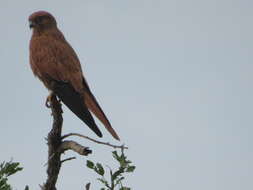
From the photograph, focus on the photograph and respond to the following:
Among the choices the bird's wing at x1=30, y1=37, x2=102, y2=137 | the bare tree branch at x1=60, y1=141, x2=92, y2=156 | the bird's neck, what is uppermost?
the bird's neck

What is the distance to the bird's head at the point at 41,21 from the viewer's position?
6062 mm

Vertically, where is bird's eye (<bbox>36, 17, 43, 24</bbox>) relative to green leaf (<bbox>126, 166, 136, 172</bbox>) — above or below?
above

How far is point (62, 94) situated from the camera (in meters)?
4.74

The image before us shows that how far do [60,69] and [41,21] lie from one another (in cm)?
124

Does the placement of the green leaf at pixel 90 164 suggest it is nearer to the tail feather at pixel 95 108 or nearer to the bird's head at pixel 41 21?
the tail feather at pixel 95 108

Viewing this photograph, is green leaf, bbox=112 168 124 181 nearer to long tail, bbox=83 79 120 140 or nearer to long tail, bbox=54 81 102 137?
long tail, bbox=83 79 120 140

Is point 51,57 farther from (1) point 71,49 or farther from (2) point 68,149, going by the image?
(2) point 68,149

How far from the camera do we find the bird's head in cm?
606

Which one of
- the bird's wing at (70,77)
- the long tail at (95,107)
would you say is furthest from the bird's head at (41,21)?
the long tail at (95,107)

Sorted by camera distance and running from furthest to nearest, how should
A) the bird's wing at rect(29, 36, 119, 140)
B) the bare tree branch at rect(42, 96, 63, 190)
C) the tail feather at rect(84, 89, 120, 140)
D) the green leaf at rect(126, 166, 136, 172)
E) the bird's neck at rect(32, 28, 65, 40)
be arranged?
1. the bird's neck at rect(32, 28, 65, 40)
2. the bird's wing at rect(29, 36, 119, 140)
3. the tail feather at rect(84, 89, 120, 140)
4. the bare tree branch at rect(42, 96, 63, 190)
5. the green leaf at rect(126, 166, 136, 172)

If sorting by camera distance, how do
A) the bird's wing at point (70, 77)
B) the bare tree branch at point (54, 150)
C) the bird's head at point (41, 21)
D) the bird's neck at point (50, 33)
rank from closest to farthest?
the bare tree branch at point (54, 150)
the bird's wing at point (70, 77)
the bird's neck at point (50, 33)
the bird's head at point (41, 21)

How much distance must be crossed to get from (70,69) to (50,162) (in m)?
1.91

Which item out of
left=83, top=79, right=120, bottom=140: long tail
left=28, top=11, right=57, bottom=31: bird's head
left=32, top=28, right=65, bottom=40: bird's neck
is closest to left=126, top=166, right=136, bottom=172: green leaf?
left=83, top=79, right=120, bottom=140: long tail

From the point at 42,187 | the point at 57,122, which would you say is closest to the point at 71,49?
the point at 57,122
